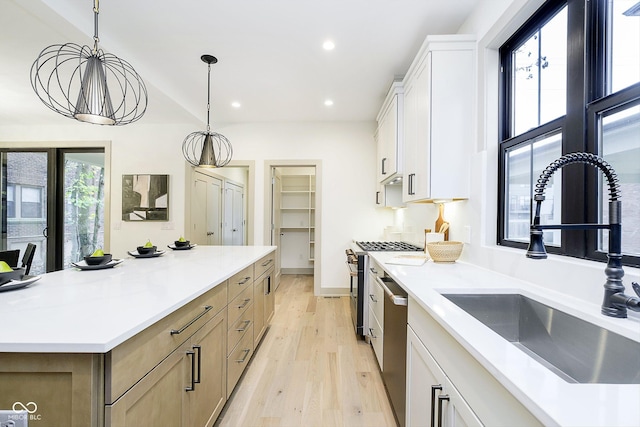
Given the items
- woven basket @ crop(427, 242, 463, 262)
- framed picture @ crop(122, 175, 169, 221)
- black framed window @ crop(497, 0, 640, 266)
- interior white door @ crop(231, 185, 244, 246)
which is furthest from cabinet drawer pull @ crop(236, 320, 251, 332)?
interior white door @ crop(231, 185, 244, 246)

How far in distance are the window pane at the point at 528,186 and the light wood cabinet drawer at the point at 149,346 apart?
1832 mm

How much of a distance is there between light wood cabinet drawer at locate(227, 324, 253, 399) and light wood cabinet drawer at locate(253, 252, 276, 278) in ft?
1.52

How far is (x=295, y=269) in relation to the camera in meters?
6.06

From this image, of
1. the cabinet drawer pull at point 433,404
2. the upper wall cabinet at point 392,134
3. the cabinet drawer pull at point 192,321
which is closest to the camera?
the cabinet drawer pull at point 433,404

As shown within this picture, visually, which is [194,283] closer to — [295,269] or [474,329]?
[474,329]

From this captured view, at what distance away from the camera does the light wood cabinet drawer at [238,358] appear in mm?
1761

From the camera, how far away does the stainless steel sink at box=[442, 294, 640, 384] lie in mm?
821

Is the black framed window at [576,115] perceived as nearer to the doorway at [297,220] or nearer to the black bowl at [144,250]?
the black bowl at [144,250]

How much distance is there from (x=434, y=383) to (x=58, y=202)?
5.72 meters

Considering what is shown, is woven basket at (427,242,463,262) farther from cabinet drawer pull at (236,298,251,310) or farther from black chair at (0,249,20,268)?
black chair at (0,249,20,268)

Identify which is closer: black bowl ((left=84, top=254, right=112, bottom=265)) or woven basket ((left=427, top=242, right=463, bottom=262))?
black bowl ((left=84, top=254, right=112, bottom=265))

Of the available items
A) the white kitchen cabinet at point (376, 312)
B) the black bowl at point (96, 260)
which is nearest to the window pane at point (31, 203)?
the black bowl at point (96, 260)

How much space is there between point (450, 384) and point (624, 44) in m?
1.49

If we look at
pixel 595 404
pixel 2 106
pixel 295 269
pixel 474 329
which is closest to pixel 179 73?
pixel 2 106
